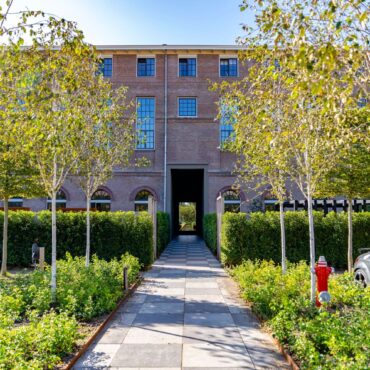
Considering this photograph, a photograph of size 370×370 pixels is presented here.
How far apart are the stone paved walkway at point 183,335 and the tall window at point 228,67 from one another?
22.9 meters

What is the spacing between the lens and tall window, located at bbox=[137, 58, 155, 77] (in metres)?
30.2

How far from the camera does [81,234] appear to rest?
49.0 feet

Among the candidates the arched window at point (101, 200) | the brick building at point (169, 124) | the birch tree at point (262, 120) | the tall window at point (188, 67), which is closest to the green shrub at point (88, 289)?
the birch tree at point (262, 120)

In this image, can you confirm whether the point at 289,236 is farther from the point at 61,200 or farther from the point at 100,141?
the point at 61,200

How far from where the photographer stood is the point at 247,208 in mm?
28531

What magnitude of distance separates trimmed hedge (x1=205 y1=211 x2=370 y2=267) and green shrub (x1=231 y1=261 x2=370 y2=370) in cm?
510

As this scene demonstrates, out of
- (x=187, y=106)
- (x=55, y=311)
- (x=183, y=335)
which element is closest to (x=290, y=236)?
(x=183, y=335)

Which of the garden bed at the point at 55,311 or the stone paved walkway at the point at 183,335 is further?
the stone paved walkway at the point at 183,335

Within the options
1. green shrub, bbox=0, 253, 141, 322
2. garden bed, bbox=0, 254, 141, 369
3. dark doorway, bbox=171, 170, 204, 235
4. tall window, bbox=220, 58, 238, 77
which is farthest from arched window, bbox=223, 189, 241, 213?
green shrub, bbox=0, 253, 141, 322

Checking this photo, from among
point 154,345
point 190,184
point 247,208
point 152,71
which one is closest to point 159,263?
point 154,345

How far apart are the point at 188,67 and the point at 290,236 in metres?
19.6

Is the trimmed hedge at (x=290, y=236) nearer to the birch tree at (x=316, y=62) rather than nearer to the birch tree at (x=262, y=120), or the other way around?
the birch tree at (x=262, y=120)

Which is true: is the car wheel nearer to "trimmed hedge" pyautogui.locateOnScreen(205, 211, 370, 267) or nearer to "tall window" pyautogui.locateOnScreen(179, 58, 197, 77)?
"trimmed hedge" pyautogui.locateOnScreen(205, 211, 370, 267)

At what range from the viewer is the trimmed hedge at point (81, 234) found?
1459 cm
